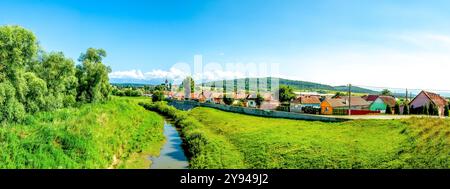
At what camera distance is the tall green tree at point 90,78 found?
3381 cm

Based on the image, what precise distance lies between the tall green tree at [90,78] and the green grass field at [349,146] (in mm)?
20457

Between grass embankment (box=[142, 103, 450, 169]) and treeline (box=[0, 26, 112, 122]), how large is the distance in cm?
929

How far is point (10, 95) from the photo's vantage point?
14.6m

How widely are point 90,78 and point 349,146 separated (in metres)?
29.0

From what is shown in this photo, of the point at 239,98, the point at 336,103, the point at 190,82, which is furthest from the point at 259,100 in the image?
the point at 190,82

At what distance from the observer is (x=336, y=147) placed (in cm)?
1448

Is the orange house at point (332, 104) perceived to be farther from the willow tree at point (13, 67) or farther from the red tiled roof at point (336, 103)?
the willow tree at point (13, 67)

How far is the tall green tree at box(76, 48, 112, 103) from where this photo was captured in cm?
3381

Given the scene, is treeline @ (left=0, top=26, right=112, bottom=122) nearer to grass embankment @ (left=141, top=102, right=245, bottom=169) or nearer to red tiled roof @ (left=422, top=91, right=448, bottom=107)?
grass embankment @ (left=141, top=102, right=245, bottom=169)

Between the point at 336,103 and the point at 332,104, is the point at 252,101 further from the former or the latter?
the point at 332,104

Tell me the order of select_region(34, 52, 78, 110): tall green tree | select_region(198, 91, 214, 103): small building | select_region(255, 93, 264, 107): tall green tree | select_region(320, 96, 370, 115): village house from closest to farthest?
select_region(34, 52, 78, 110): tall green tree
select_region(320, 96, 370, 115): village house
select_region(255, 93, 264, 107): tall green tree
select_region(198, 91, 214, 103): small building

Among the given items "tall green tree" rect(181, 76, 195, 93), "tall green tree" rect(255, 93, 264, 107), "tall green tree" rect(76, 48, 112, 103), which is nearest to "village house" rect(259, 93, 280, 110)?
"tall green tree" rect(255, 93, 264, 107)
